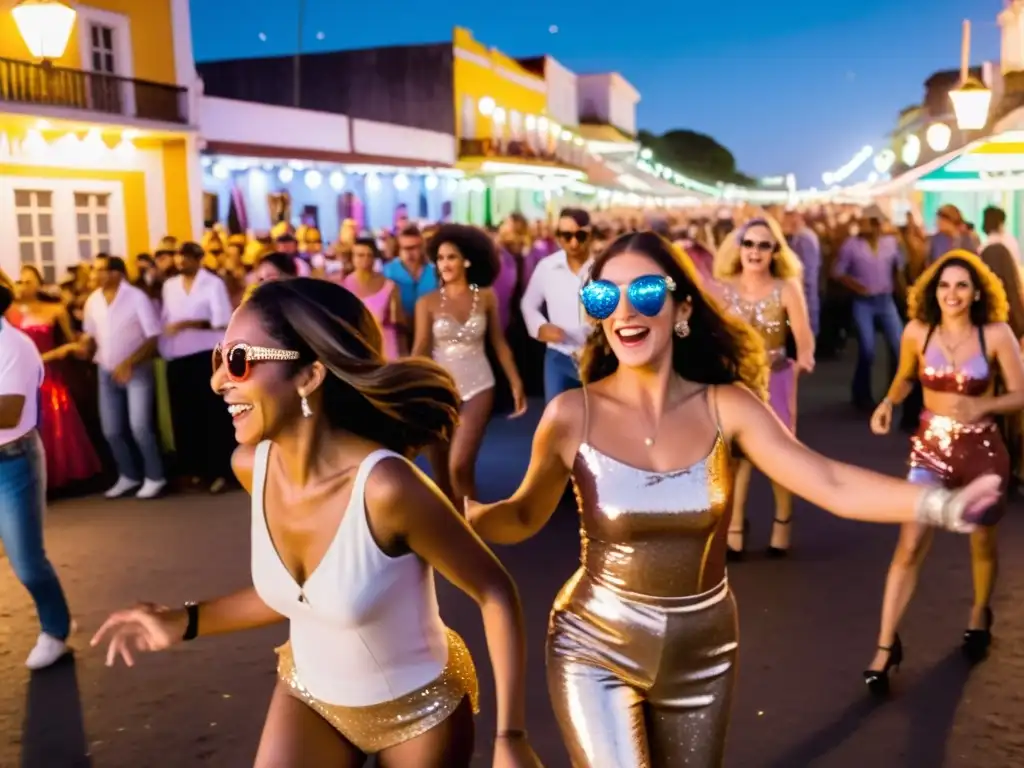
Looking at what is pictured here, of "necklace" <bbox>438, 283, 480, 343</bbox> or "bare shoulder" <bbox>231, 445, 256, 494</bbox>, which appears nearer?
"bare shoulder" <bbox>231, 445, 256, 494</bbox>

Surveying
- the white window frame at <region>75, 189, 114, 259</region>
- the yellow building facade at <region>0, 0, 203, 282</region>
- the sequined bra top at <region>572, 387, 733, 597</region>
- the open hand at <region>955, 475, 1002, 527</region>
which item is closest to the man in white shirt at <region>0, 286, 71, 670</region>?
the sequined bra top at <region>572, 387, 733, 597</region>

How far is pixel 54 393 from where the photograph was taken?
28.7ft

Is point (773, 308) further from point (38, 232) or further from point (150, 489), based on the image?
point (38, 232)

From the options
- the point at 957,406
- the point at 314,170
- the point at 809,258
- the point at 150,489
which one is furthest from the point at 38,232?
the point at 957,406

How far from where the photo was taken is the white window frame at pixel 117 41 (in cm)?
1766

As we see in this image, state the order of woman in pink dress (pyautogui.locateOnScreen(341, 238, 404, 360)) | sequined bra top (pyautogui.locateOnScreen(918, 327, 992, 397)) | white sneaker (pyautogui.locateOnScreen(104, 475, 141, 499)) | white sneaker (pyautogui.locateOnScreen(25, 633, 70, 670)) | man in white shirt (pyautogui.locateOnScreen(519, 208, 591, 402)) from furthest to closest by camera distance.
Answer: white sneaker (pyautogui.locateOnScreen(104, 475, 141, 499))
woman in pink dress (pyautogui.locateOnScreen(341, 238, 404, 360))
man in white shirt (pyautogui.locateOnScreen(519, 208, 591, 402))
white sneaker (pyautogui.locateOnScreen(25, 633, 70, 670))
sequined bra top (pyautogui.locateOnScreen(918, 327, 992, 397))

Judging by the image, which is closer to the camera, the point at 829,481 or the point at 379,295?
the point at 829,481

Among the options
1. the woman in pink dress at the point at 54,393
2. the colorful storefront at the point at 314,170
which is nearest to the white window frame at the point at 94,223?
the colorful storefront at the point at 314,170

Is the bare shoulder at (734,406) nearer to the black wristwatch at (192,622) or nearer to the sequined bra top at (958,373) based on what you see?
the black wristwatch at (192,622)

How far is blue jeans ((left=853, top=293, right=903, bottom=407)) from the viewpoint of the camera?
38.5 ft

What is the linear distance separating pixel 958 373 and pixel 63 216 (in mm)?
15344

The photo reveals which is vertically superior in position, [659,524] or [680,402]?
[680,402]

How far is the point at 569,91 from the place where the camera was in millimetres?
62562

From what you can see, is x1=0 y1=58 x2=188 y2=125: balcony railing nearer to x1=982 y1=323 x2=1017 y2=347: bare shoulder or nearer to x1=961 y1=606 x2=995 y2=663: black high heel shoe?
x1=982 y1=323 x2=1017 y2=347: bare shoulder
